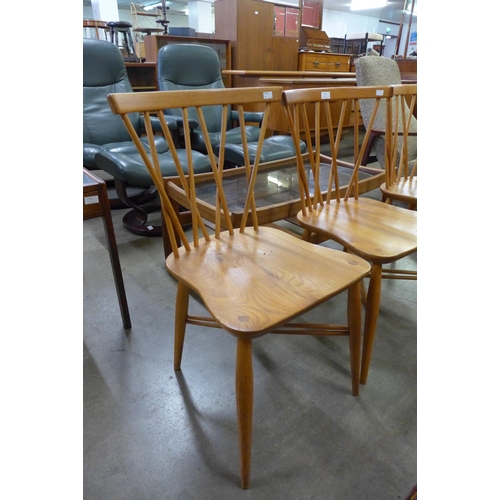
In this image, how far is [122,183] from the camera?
2131mm

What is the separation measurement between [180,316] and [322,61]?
519cm

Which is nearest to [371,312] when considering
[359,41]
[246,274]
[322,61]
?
[246,274]

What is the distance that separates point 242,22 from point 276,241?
402cm

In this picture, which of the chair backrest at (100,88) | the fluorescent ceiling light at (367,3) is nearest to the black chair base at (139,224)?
the chair backrest at (100,88)

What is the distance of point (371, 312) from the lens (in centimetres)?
117

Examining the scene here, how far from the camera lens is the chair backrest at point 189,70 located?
278cm

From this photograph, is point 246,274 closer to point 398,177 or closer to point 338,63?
point 398,177

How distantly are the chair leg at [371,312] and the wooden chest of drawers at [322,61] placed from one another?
4729mm

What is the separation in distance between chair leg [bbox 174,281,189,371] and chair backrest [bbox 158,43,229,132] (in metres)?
2.00

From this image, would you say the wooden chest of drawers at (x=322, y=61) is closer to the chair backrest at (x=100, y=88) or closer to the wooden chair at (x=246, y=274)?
the chair backrest at (x=100, y=88)

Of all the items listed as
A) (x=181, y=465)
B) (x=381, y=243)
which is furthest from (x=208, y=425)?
(x=381, y=243)

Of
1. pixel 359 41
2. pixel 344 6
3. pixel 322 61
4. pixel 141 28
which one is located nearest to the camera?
pixel 141 28

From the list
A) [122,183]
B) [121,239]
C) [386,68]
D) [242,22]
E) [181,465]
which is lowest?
[181,465]
